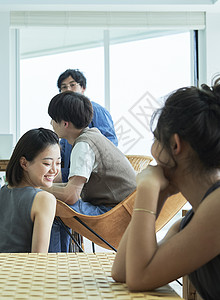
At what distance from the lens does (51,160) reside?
202 centimetres

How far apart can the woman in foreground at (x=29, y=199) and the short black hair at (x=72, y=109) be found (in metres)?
0.68

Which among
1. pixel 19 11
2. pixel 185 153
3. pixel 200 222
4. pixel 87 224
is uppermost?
pixel 19 11

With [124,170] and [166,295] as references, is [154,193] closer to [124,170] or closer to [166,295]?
[166,295]

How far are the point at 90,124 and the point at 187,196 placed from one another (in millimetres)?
2736

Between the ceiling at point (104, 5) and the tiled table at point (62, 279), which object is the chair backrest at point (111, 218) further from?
the ceiling at point (104, 5)

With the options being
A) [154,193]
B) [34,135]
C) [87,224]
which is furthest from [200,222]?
[87,224]

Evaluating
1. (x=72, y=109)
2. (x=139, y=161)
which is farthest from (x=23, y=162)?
(x=139, y=161)

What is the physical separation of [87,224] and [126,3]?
4.02m

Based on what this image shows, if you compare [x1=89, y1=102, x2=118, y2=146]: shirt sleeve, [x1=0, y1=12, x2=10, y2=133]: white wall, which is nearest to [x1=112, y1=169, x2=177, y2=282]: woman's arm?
[x1=89, y1=102, x2=118, y2=146]: shirt sleeve

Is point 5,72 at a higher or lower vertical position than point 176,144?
higher

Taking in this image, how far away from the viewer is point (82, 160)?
8.06ft

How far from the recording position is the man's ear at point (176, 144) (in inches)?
37.6

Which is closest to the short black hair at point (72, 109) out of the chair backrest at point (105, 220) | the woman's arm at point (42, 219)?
the chair backrest at point (105, 220)

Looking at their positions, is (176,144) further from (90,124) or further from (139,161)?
(90,124)
